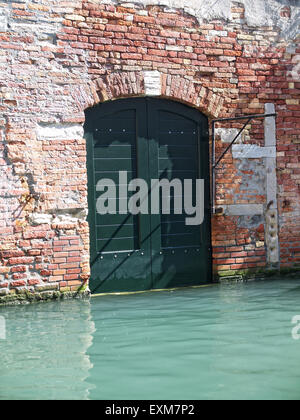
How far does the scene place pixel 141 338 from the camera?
4.48 metres

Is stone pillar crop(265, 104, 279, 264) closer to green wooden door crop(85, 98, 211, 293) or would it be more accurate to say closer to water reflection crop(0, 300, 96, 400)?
green wooden door crop(85, 98, 211, 293)

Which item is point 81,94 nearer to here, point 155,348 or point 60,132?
point 60,132

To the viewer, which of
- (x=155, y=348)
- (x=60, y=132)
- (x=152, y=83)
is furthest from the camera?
(x=152, y=83)

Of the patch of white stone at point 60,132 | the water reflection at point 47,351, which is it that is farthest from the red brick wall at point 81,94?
the water reflection at point 47,351

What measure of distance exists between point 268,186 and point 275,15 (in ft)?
6.87

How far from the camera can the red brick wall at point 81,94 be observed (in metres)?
6.13

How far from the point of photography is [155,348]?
4145 millimetres

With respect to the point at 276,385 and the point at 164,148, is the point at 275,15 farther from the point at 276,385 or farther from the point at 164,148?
the point at 276,385

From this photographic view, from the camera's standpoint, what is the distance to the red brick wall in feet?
20.1

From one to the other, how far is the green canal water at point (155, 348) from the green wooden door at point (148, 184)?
1.80 ft

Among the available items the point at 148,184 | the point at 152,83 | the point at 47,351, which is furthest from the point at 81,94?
the point at 47,351

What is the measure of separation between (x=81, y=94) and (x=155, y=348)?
10.6 feet

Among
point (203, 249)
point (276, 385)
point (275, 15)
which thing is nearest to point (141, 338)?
point (276, 385)
